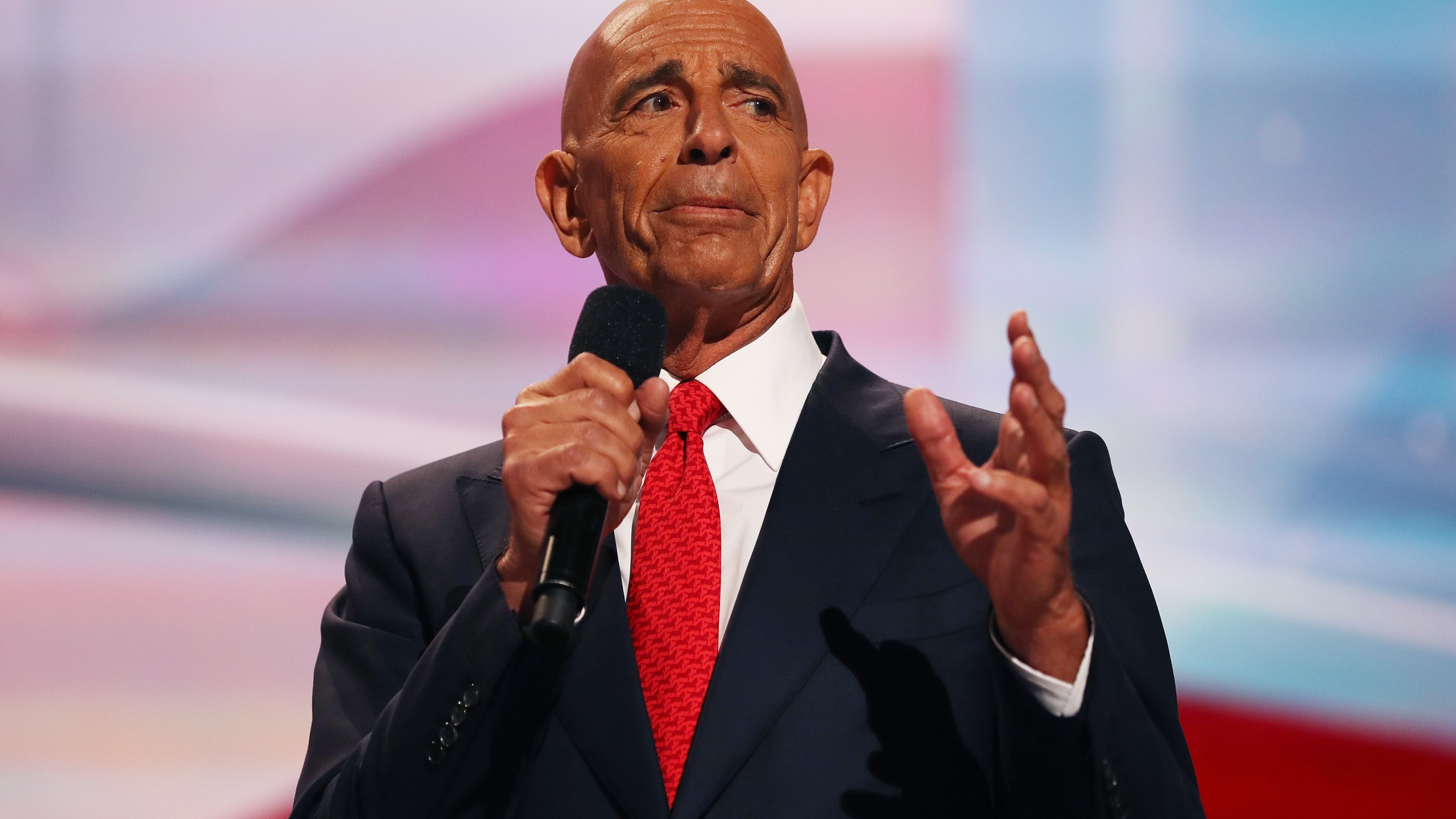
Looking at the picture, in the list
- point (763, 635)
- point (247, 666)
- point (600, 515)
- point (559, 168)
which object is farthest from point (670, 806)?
point (247, 666)

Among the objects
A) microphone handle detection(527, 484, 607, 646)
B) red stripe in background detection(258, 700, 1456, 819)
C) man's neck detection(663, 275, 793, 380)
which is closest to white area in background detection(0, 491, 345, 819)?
red stripe in background detection(258, 700, 1456, 819)

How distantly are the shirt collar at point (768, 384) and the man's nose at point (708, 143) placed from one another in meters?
0.24

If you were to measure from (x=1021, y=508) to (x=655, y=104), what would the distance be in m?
0.81

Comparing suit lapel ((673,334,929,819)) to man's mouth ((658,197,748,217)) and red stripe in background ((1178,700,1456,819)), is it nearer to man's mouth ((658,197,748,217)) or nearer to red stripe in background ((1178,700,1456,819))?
man's mouth ((658,197,748,217))

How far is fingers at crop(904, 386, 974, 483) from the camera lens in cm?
125

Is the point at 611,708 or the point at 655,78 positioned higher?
the point at 655,78

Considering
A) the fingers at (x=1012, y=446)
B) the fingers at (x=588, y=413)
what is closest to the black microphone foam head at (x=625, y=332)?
the fingers at (x=588, y=413)

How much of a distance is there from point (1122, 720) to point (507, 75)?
2230 mm

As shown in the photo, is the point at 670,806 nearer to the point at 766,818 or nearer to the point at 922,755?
the point at 766,818

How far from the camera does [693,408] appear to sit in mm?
1699

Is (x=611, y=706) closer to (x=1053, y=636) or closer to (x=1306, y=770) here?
(x=1053, y=636)

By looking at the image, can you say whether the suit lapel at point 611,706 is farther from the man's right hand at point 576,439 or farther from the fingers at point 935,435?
the fingers at point 935,435

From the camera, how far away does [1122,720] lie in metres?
1.27

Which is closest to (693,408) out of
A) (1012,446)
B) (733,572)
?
(733,572)
